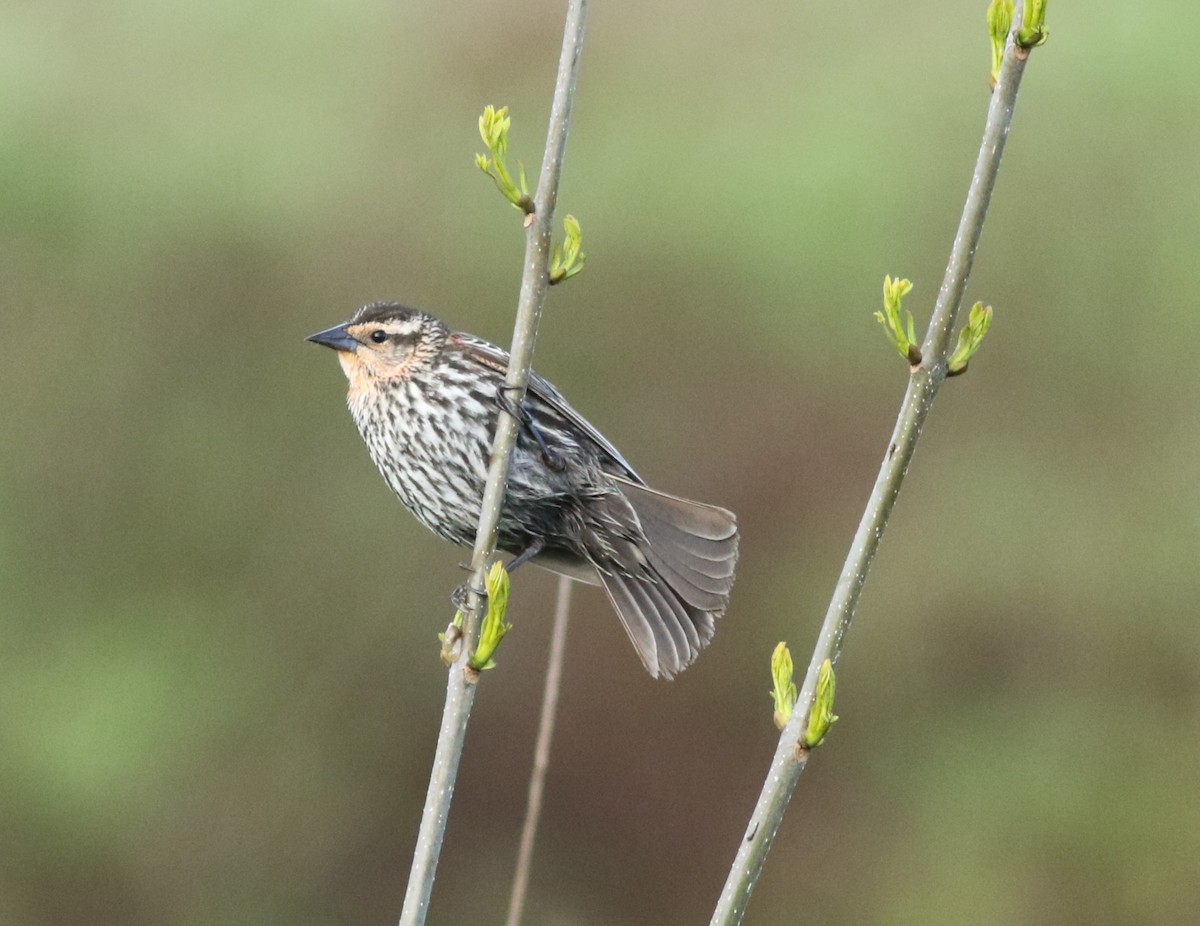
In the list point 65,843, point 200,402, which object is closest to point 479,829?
point 65,843

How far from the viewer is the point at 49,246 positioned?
308 inches

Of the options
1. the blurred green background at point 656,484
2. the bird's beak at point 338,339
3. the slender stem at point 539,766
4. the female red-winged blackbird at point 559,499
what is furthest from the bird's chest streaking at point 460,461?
the blurred green background at point 656,484

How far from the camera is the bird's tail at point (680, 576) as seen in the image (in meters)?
3.66

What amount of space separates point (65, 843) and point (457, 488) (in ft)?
13.4

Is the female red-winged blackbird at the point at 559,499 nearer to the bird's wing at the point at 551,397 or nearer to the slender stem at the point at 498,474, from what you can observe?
the bird's wing at the point at 551,397

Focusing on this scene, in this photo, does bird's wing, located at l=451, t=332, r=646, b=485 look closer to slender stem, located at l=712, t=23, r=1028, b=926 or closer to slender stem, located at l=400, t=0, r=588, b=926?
slender stem, located at l=400, t=0, r=588, b=926

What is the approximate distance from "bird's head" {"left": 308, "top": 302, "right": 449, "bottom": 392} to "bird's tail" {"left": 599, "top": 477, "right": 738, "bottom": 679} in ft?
2.21

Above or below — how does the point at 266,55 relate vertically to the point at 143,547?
above

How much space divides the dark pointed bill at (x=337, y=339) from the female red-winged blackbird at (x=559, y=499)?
165 millimetres

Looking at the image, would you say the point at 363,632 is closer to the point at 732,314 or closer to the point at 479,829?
the point at 479,829

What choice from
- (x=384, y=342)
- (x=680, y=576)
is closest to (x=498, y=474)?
(x=680, y=576)

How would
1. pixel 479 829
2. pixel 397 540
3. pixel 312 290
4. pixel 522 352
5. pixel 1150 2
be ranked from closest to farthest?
pixel 522 352, pixel 479 829, pixel 397 540, pixel 312 290, pixel 1150 2

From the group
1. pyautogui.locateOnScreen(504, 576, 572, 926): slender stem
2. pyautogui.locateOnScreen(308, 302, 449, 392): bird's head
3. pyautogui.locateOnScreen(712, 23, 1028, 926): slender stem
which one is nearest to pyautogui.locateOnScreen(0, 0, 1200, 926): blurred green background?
pyautogui.locateOnScreen(308, 302, 449, 392): bird's head

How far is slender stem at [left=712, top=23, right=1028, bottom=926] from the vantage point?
203 cm
